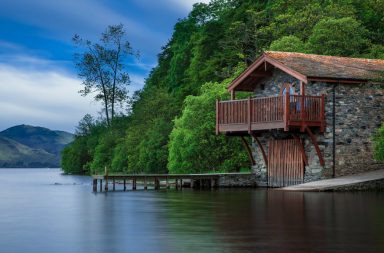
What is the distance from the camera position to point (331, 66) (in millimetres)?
36719

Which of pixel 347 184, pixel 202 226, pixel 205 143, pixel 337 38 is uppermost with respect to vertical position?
pixel 337 38

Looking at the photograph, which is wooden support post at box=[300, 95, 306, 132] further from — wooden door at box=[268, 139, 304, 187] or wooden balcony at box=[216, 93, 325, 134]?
wooden door at box=[268, 139, 304, 187]

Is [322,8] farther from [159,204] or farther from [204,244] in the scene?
[204,244]

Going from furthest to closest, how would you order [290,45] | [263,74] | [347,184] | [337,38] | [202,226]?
[290,45]
[337,38]
[263,74]
[347,184]
[202,226]

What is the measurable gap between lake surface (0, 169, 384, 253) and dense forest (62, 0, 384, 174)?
11.8m

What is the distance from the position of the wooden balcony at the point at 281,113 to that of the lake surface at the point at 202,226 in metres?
7.38

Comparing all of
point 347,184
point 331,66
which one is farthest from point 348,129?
point 347,184

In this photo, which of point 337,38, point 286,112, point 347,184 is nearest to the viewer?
point 347,184

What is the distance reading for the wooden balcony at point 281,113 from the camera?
1362 inches

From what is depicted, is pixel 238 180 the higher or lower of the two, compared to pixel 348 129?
lower

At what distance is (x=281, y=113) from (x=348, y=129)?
3.72m

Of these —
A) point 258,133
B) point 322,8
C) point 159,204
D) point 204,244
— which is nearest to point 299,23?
point 322,8

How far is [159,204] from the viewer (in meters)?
27.2

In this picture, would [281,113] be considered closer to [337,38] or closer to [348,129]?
[348,129]
